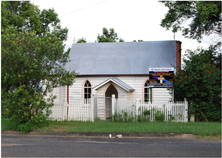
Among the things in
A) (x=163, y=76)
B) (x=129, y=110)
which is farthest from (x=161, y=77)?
(x=129, y=110)

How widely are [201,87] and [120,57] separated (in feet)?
26.0

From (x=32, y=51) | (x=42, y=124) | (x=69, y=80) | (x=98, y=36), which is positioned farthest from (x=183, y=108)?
(x=98, y=36)

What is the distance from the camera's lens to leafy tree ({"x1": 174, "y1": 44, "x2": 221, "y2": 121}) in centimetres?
1612

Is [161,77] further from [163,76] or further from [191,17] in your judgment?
[191,17]

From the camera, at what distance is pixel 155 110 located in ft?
55.0

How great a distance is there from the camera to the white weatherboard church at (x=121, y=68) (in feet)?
68.3

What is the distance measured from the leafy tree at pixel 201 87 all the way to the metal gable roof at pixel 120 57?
4.27m

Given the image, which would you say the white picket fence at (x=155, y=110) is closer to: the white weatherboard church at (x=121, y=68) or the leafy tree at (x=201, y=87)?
the leafy tree at (x=201, y=87)

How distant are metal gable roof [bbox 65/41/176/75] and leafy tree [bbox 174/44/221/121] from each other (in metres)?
4.27

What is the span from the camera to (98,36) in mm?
40062

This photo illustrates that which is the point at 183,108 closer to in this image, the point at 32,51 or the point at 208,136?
the point at 208,136

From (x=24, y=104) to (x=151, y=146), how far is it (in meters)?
6.91

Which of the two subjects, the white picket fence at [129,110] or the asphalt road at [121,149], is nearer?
the asphalt road at [121,149]

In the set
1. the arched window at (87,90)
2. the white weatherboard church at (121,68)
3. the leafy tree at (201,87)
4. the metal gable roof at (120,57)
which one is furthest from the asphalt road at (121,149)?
the arched window at (87,90)
